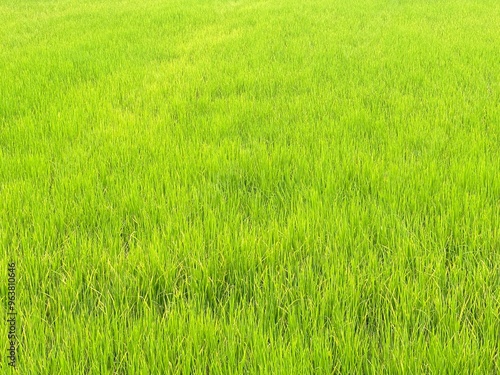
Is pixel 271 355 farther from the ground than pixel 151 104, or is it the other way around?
pixel 151 104

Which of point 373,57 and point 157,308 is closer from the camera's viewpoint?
point 157,308

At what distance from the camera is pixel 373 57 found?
453cm

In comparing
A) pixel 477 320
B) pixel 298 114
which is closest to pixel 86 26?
pixel 298 114

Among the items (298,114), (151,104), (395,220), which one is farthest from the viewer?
(151,104)

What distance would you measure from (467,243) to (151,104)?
2537mm

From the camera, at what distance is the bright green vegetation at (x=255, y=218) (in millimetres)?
1118

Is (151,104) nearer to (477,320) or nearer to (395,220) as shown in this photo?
(395,220)

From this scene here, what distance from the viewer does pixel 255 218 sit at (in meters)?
1.78

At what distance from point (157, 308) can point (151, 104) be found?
2323 mm

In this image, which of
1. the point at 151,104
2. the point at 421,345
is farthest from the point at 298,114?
the point at 421,345

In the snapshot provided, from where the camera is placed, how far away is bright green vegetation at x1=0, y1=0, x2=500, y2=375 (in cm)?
112

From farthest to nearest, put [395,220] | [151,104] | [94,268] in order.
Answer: [151,104] < [395,220] < [94,268]

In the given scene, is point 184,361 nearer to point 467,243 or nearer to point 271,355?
point 271,355

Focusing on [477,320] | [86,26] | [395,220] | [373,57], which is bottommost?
[477,320]
